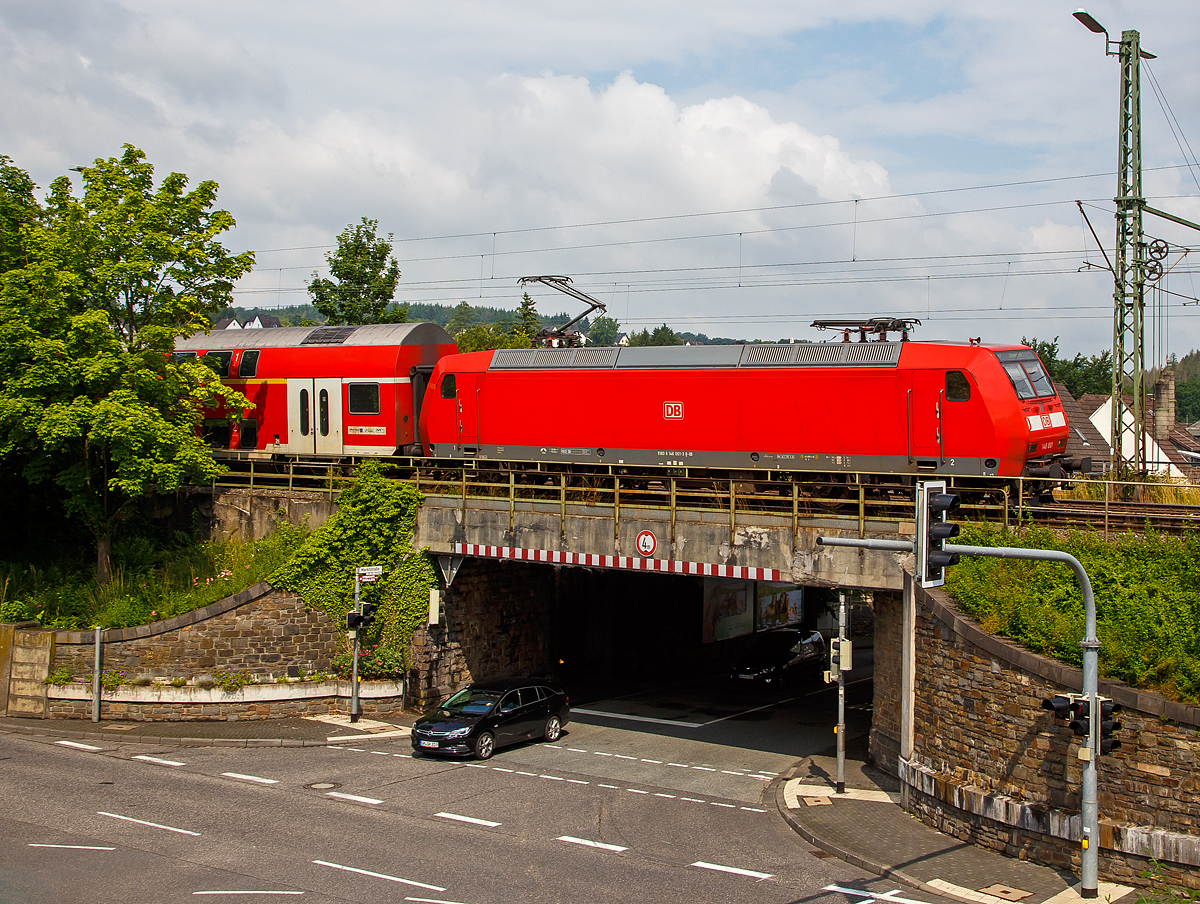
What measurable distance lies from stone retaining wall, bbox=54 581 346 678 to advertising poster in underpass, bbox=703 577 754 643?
15.3m

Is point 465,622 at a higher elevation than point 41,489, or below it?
below

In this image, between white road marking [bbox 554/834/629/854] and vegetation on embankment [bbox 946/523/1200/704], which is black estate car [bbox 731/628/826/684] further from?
white road marking [bbox 554/834/629/854]

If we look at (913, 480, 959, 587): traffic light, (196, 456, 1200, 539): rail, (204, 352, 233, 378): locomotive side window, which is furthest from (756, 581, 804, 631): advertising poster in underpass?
(913, 480, 959, 587): traffic light

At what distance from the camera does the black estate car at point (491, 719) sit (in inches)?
779

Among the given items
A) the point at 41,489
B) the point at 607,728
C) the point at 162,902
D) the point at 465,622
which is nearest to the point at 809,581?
the point at 607,728

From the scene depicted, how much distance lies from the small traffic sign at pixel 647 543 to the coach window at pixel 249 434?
13.3 meters

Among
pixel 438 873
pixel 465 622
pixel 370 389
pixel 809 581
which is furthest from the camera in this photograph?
pixel 370 389

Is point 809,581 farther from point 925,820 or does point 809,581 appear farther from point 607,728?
point 607,728

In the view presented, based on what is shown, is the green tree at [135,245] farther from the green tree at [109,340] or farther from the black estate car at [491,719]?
the black estate car at [491,719]

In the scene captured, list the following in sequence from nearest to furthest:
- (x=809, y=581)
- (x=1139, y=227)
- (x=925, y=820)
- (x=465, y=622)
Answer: (x=925, y=820) < (x=809, y=581) < (x=1139, y=227) < (x=465, y=622)

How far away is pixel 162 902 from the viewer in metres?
12.0

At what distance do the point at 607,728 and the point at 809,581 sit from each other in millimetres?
7686

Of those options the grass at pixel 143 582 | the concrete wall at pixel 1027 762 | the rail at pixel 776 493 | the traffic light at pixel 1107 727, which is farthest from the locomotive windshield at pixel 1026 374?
the grass at pixel 143 582

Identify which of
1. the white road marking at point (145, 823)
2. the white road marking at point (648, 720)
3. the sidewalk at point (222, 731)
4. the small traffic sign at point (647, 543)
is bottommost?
the white road marking at point (648, 720)
